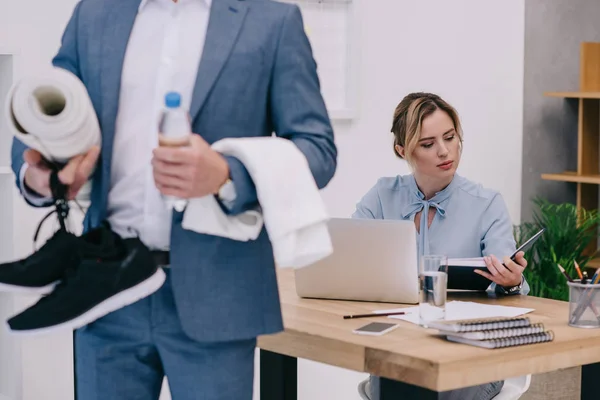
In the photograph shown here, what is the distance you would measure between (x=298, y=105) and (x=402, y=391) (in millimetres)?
777

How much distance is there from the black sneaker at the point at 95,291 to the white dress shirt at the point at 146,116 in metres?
0.07

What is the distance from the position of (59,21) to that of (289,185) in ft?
7.32

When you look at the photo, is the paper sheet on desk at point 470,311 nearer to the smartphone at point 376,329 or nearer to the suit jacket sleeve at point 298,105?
the smartphone at point 376,329

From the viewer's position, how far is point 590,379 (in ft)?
7.80

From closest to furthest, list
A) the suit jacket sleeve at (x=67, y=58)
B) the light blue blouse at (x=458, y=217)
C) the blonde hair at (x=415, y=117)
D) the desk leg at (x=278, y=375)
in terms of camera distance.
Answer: the suit jacket sleeve at (x=67, y=58) → the desk leg at (x=278, y=375) → the light blue blouse at (x=458, y=217) → the blonde hair at (x=415, y=117)

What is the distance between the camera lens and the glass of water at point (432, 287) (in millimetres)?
2193

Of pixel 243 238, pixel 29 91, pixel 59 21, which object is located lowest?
pixel 243 238

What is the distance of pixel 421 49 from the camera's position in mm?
4449

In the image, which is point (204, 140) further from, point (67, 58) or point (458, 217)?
point (458, 217)

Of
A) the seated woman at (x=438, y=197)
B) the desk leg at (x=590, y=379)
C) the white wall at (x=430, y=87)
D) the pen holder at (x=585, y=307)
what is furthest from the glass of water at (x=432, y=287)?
the white wall at (x=430, y=87)

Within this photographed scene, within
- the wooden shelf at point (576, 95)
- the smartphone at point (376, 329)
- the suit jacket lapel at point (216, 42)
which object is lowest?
the smartphone at point (376, 329)

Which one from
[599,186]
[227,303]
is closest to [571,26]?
[599,186]

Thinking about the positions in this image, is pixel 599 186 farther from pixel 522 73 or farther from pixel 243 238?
pixel 243 238

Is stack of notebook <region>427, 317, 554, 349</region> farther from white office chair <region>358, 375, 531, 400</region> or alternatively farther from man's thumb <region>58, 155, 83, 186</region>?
man's thumb <region>58, 155, 83, 186</region>
